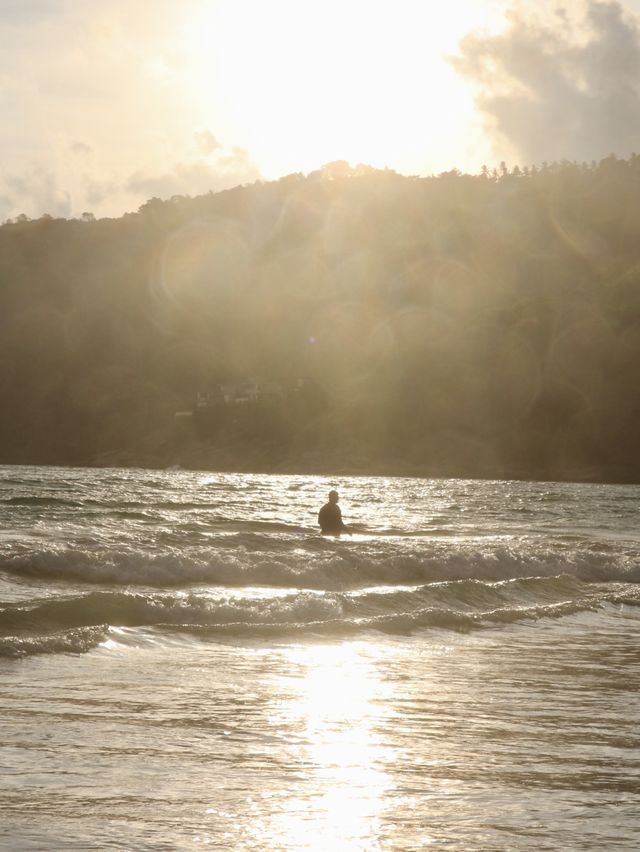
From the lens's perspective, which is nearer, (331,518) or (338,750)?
(338,750)

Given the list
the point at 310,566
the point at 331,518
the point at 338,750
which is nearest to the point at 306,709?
the point at 338,750

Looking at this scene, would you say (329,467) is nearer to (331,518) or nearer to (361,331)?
(361,331)

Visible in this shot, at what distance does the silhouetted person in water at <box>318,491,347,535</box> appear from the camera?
25875mm

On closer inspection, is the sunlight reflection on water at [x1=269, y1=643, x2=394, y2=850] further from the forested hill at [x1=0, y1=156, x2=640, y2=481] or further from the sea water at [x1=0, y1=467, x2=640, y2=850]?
the forested hill at [x1=0, y1=156, x2=640, y2=481]

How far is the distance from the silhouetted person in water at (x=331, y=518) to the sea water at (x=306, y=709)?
647 centimetres

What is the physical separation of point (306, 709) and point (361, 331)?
146878 mm

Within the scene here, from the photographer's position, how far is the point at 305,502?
4681 cm

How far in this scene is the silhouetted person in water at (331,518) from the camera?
84.9ft

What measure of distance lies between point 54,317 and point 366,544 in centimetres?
16646

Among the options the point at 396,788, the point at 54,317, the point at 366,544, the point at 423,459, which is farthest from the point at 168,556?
the point at 54,317

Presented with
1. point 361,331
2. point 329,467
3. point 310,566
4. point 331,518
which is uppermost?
point 361,331

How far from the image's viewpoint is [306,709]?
314 inches

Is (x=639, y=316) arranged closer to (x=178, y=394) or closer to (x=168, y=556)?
(x=178, y=394)

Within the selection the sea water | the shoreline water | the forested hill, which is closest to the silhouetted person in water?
the sea water
